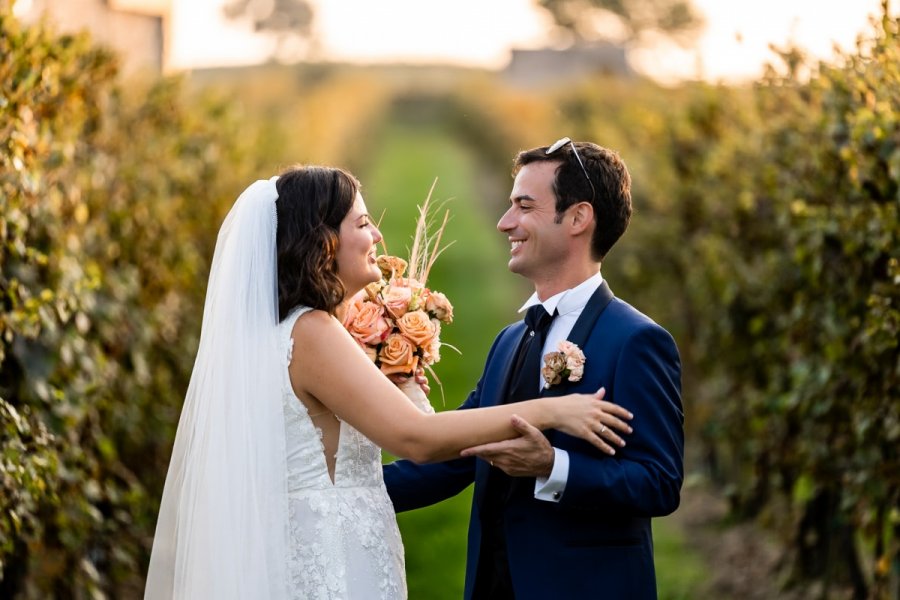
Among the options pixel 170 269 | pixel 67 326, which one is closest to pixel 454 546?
pixel 170 269

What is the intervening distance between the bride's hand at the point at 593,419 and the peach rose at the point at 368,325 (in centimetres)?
73

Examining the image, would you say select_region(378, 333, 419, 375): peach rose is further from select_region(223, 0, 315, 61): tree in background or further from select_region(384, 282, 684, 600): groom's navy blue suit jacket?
select_region(223, 0, 315, 61): tree in background

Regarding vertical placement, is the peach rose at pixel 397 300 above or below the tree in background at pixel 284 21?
below

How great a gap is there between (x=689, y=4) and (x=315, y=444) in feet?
206

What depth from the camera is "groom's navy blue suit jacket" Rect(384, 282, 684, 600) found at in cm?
368

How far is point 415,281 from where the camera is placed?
4.43 metres

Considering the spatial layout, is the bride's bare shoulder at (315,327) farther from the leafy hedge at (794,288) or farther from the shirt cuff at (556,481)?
the leafy hedge at (794,288)

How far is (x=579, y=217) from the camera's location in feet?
13.3

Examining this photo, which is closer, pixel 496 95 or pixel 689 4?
pixel 496 95

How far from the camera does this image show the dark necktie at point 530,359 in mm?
4035

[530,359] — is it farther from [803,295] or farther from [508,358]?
[803,295]

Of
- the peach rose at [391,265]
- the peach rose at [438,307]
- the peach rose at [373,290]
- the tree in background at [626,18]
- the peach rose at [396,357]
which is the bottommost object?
the peach rose at [396,357]

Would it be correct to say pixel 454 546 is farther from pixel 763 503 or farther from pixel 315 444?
pixel 315 444

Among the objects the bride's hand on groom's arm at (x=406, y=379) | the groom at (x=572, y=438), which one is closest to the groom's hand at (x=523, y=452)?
the groom at (x=572, y=438)
